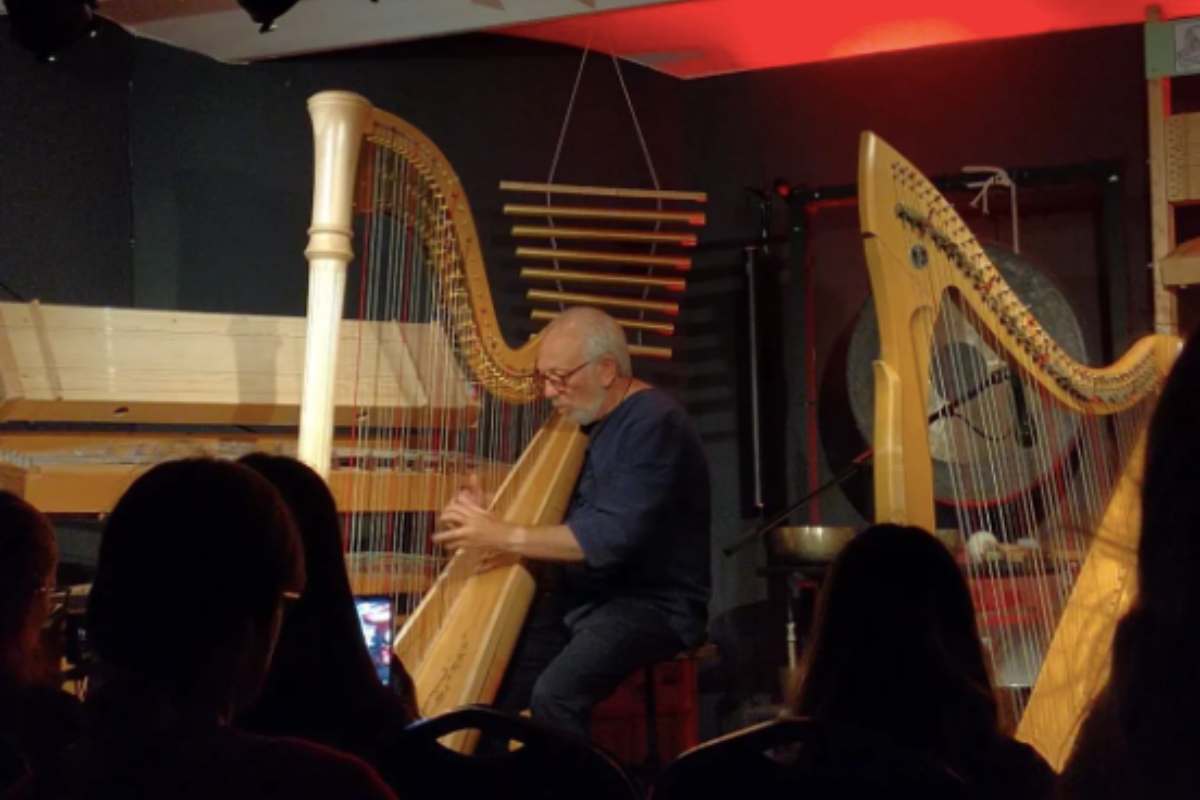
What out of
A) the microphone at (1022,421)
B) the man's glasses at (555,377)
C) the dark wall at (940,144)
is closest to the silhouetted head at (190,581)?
the man's glasses at (555,377)

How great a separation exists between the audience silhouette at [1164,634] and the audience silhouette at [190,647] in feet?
2.14

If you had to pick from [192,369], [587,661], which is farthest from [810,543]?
[192,369]

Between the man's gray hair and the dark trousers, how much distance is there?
2.09 feet

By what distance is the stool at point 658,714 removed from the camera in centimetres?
400

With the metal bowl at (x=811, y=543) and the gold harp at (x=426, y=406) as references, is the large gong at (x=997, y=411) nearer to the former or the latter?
the metal bowl at (x=811, y=543)

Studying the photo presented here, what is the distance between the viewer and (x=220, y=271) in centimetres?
497

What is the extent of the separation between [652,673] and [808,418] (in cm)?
205

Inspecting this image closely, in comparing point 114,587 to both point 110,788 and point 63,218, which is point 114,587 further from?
point 63,218

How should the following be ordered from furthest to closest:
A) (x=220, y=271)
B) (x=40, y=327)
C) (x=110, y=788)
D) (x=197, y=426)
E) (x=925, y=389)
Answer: (x=220, y=271), (x=197, y=426), (x=40, y=327), (x=925, y=389), (x=110, y=788)

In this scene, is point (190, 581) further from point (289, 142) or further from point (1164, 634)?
point (289, 142)

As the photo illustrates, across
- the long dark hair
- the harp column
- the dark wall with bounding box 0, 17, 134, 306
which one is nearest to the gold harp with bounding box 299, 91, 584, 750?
the harp column

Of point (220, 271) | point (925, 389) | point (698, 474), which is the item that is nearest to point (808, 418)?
point (698, 474)

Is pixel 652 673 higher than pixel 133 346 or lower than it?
lower

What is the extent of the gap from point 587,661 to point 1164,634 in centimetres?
275
